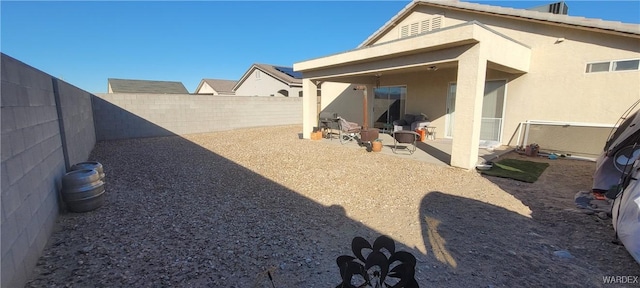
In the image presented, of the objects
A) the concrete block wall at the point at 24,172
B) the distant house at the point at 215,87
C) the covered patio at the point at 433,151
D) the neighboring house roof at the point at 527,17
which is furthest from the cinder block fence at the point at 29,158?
the distant house at the point at 215,87

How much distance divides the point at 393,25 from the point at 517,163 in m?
7.25

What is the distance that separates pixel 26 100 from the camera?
8.89 feet

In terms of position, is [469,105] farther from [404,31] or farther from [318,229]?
[404,31]

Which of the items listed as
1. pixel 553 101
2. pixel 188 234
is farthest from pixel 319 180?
pixel 553 101

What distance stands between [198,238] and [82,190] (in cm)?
183

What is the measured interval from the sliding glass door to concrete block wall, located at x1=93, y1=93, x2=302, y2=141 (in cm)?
640

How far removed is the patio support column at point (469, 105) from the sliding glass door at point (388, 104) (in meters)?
5.13

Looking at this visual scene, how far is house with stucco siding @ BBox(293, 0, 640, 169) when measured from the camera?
550cm

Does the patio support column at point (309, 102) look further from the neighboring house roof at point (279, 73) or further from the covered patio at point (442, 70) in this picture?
the neighboring house roof at point (279, 73)

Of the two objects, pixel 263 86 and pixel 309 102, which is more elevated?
pixel 263 86

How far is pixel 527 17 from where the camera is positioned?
726cm

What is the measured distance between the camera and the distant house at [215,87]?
29.5 meters

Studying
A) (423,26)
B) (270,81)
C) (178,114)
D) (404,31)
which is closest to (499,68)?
(423,26)

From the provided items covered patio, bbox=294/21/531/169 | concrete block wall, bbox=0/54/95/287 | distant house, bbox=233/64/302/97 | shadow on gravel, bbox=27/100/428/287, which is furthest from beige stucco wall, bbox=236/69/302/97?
concrete block wall, bbox=0/54/95/287
